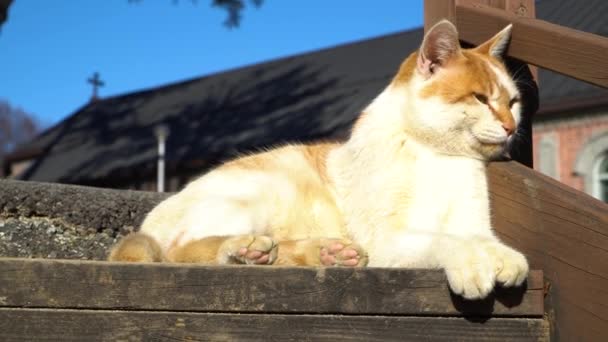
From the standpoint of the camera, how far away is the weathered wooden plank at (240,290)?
182 centimetres

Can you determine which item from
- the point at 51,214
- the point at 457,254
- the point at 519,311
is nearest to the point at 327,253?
the point at 457,254

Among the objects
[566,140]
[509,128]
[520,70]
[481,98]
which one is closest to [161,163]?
[566,140]

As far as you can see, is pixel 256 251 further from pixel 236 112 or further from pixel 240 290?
pixel 236 112

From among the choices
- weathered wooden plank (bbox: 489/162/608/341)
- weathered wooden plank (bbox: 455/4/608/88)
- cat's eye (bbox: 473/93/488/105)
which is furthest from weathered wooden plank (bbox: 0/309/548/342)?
cat's eye (bbox: 473/93/488/105)

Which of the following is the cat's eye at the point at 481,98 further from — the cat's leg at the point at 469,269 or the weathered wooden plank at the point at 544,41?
the cat's leg at the point at 469,269

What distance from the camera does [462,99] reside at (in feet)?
8.56

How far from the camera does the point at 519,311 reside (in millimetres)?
1823

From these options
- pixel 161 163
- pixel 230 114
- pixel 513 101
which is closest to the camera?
pixel 513 101

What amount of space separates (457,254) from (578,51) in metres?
0.74

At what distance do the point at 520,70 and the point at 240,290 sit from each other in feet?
5.25

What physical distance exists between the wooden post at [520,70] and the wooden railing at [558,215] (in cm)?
3

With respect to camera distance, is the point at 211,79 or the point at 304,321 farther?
the point at 211,79

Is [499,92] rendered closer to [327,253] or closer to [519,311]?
[327,253]

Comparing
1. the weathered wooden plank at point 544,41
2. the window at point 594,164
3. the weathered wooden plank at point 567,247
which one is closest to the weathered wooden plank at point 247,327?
the weathered wooden plank at point 567,247
